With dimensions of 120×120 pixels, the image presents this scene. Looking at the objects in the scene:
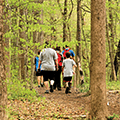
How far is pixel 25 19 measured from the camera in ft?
25.4

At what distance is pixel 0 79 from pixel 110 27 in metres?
18.0

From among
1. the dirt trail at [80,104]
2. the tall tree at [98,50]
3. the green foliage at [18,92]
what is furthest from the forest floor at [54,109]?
the tall tree at [98,50]

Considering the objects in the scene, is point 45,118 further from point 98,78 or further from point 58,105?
point 98,78

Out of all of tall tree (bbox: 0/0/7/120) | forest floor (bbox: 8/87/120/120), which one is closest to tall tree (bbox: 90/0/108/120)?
forest floor (bbox: 8/87/120/120)

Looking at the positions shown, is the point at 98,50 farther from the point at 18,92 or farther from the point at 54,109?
the point at 18,92

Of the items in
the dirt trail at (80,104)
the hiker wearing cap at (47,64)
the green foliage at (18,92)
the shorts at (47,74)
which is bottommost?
the dirt trail at (80,104)


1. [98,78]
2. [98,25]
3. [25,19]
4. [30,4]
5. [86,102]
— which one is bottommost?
[86,102]

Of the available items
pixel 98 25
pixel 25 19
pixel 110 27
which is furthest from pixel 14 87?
pixel 110 27

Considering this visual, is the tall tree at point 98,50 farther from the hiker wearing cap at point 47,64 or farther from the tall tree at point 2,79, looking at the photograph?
the hiker wearing cap at point 47,64

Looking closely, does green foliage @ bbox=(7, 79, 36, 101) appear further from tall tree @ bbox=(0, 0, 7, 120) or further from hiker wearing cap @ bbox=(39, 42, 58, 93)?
tall tree @ bbox=(0, 0, 7, 120)

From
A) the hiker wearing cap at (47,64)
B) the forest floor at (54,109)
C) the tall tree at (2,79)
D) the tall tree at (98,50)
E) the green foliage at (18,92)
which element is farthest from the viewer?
the hiker wearing cap at (47,64)

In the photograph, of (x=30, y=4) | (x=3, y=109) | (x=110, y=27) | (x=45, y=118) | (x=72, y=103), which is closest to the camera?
(x=3, y=109)

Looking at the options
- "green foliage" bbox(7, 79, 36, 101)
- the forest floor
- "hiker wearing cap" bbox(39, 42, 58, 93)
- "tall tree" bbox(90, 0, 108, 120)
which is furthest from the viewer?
"hiker wearing cap" bbox(39, 42, 58, 93)

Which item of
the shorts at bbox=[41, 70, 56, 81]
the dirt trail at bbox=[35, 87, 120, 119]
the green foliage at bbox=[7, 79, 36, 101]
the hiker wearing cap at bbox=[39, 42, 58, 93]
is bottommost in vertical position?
the dirt trail at bbox=[35, 87, 120, 119]
